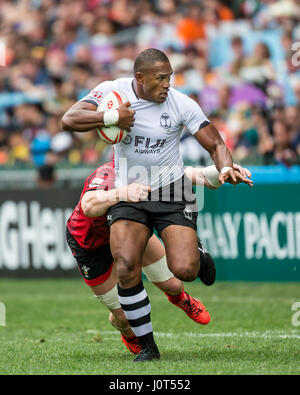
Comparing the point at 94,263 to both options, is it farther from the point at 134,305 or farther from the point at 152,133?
the point at 152,133

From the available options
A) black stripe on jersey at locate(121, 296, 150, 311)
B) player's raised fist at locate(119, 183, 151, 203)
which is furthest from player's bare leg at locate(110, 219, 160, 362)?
player's raised fist at locate(119, 183, 151, 203)

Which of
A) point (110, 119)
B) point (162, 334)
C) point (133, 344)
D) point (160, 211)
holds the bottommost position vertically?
point (162, 334)

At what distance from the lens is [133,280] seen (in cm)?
675

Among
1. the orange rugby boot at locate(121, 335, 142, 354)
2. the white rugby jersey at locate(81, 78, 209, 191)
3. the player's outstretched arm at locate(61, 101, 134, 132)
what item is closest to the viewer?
the player's outstretched arm at locate(61, 101, 134, 132)

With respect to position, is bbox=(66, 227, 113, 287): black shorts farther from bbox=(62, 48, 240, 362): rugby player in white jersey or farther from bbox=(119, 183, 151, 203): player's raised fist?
bbox=(119, 183, 151, 203): player's raised fist

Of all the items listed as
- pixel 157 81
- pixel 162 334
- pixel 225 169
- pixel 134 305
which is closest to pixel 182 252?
pixel 134 305

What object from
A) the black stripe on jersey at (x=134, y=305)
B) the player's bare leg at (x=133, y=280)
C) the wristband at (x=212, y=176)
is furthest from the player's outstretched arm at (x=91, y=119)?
the black stripe on jersey at (x=134, y=305)

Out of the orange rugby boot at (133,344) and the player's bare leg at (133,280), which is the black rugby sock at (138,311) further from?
the orange rugby boot at (133,344)

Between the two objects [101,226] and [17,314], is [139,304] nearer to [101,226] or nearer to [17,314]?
[101,226]

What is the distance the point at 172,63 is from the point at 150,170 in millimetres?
8000

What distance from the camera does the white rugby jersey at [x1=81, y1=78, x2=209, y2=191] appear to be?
23.2 feet

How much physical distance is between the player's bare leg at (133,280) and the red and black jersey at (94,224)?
59 cm
